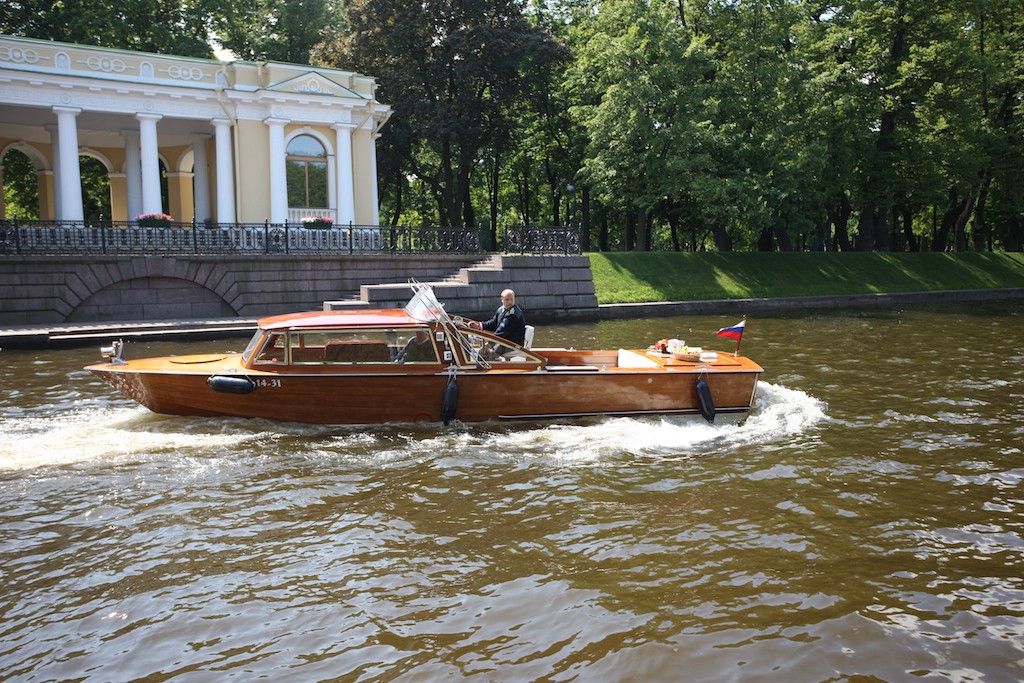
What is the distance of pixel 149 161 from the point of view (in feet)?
87.6

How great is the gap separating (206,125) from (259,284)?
828 centimetres

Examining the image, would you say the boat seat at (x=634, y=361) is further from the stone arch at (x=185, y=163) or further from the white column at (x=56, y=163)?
the stone arch at (x=185, y=163)

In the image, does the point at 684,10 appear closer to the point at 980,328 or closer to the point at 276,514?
the point at 980,328

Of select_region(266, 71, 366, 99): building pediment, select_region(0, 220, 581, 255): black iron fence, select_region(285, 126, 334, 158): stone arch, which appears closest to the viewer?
select_region(0, 220, 581, 255): black iron fence

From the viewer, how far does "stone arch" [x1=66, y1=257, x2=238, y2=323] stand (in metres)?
22.0

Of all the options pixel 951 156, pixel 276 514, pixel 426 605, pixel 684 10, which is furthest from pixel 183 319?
pixel 951 156

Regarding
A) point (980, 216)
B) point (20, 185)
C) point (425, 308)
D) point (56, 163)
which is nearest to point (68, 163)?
point (56, 163)

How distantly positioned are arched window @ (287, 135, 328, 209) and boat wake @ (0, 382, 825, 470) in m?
18.7

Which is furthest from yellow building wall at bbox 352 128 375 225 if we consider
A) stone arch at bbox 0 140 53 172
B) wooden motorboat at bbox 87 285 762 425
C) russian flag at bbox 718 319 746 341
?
russian flag at bbox 718 319 746 341

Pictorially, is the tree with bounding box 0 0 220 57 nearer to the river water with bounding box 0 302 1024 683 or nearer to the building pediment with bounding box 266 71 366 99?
the building pediment with bounding box 266 71 366 99

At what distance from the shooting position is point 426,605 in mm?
5754

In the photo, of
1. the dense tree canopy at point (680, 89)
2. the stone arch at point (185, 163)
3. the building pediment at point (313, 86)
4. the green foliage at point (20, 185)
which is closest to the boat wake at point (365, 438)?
the building pediment at point (313, 86)

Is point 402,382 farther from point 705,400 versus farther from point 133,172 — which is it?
point 133,172

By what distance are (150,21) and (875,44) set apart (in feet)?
111
